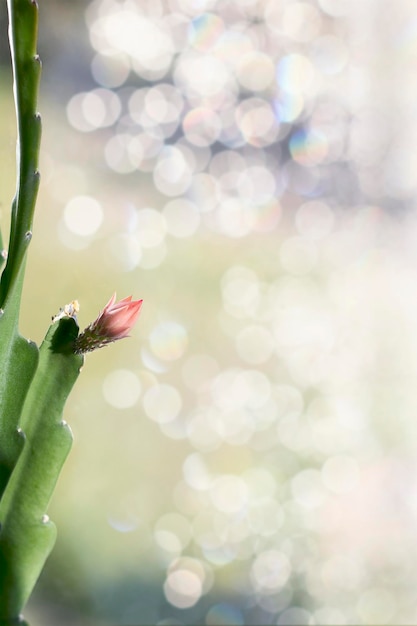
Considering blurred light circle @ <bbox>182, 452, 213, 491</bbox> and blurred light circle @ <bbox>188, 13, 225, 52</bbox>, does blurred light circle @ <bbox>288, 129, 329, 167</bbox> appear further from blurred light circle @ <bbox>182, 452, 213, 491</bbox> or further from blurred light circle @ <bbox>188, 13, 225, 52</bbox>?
blurred light circle @ <bbox>182, 452, 213, 491</bbox>

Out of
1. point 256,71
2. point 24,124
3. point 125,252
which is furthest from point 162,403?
point 24,124

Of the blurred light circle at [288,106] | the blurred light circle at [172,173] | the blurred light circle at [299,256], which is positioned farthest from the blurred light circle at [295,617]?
the blurred light circle at [288,106]

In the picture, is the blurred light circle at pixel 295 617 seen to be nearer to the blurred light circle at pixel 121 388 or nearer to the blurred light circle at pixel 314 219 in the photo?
the blurred light circle at pixel 121 388

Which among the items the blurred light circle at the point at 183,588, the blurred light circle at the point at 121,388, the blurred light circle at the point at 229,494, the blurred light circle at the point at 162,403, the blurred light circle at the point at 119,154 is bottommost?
the blurred light circle at the point at 183,588

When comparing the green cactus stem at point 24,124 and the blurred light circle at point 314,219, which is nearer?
the green cactus stem at point 24,124

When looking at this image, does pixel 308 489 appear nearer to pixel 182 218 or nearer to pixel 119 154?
pixel 182 218

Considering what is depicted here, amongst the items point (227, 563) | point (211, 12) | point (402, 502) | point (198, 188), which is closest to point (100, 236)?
point (198, 188)
